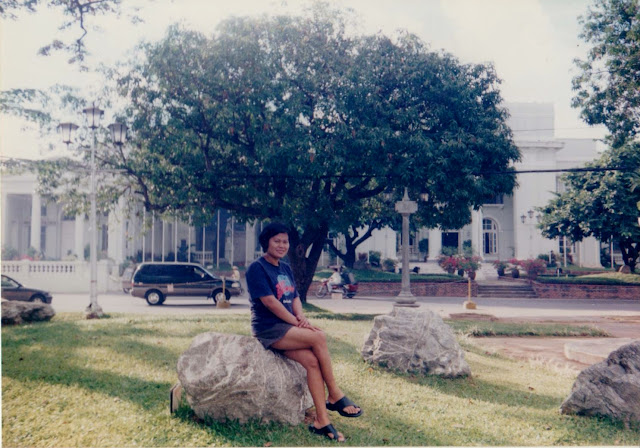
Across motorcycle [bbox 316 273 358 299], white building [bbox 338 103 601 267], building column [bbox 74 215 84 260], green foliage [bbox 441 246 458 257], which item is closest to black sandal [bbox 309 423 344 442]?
white building [bbox 338 103 601 267]

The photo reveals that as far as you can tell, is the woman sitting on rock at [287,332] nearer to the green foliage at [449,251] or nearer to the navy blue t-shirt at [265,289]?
the navy blue t-shirt at [265,289]

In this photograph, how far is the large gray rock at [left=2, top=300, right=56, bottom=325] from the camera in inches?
413

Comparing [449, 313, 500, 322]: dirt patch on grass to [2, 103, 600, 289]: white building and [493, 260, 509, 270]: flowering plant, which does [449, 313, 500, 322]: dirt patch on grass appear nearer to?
[2, 103, 600, 289]: white building

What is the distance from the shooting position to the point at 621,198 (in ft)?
56.9

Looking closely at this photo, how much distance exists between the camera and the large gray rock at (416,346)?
20.2 ft

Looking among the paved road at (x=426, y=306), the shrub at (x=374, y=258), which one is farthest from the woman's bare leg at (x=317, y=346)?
the shrub at (x=374, y=258)

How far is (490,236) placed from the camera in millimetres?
29688

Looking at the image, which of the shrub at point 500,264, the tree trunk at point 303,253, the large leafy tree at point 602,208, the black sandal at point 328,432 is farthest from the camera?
the shrub at point 500,264

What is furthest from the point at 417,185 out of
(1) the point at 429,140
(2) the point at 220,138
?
(2) the point at 220,138

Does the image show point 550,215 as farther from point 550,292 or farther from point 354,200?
point 354,200

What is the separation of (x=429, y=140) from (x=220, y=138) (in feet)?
16.4

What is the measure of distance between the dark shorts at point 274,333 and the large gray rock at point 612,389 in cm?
288

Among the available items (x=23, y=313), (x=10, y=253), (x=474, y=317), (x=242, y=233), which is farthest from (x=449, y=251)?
(x=10, y=253)

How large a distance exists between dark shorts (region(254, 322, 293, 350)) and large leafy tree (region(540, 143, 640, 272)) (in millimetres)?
13653
